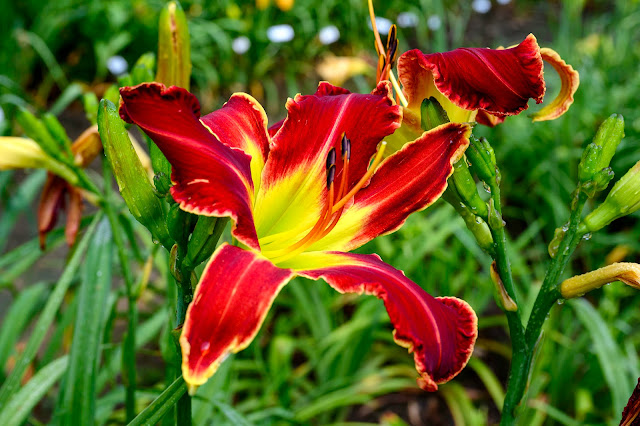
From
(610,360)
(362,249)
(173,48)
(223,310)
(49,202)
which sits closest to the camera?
(223,310)

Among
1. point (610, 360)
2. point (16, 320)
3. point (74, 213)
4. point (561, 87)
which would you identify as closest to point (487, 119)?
point (561, 87)

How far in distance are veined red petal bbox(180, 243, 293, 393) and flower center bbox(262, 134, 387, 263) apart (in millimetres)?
83

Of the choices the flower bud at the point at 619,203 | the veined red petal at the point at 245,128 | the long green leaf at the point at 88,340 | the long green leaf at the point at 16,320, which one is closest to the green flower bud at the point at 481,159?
the flower bud at the point at 619,203

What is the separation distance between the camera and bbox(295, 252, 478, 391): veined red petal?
1.71ft

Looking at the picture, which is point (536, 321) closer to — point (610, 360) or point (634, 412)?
point (634, 412)

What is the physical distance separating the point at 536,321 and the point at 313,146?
320 mm

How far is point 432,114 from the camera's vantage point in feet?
2.17

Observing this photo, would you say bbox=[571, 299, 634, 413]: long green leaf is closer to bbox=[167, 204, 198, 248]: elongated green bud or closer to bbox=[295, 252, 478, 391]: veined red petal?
bbox=[295, 252, 478, 391]: veined red petal

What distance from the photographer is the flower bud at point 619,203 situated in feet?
2.26

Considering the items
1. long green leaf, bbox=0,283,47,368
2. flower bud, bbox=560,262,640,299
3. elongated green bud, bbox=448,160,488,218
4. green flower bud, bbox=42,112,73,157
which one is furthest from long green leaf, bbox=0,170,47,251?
flower bud, bbox=560,262,640,299

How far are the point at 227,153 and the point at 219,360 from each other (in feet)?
0.73

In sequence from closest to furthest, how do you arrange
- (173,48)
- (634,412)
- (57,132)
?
(634,412) < (173,48) < (57,132)

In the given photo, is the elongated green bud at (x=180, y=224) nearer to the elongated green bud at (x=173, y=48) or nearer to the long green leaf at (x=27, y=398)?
the elongated green bud at (x=173, y=48)

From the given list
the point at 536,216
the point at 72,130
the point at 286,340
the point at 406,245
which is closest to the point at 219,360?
the point at 286,340
